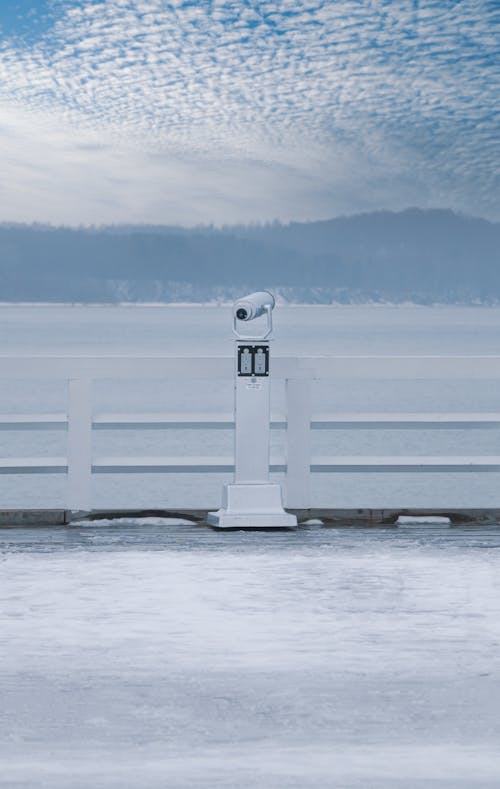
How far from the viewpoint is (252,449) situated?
7.52 meters

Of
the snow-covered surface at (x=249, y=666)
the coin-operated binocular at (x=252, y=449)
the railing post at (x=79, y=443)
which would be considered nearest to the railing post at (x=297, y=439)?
the coin-operated binocular at (x=252, y=449)

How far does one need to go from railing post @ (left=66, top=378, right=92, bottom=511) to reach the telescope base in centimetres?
88

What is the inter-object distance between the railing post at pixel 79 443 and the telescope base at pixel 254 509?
0.88m

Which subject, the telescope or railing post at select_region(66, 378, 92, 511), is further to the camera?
railing post at select_region(66, 378, 92, 511)

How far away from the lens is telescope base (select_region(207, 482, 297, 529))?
7480mm

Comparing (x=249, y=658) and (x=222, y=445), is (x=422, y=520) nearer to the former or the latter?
(x=249, y=658)

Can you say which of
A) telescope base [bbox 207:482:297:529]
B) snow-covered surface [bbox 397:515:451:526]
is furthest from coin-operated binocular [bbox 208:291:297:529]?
snow-covered surface [bbox 397:515:451:526]

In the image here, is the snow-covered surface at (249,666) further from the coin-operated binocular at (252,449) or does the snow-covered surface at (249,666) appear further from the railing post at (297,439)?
the railing post at (297,439)

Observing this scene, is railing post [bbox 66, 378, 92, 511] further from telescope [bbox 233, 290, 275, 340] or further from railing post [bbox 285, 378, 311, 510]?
railing post [bbox 285, 378, 311, 510]

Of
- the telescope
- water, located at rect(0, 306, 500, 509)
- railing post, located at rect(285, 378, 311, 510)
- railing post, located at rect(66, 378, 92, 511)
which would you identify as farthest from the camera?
water, located at rect(0, 306, 500, 509)

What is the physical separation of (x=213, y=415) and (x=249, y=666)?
3794 mm

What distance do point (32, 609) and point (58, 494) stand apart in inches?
940

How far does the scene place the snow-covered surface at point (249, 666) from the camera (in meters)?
3.39

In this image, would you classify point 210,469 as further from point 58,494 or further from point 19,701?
point 58,494
